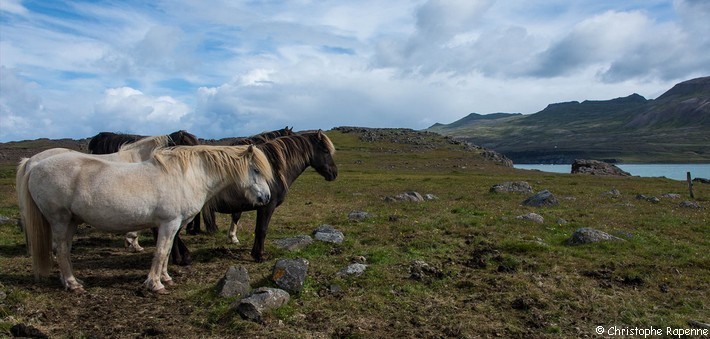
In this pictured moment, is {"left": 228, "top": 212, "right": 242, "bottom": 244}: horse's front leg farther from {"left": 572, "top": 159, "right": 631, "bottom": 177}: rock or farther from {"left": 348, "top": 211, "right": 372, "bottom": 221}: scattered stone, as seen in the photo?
{"left": 572, "top": 159, "right": 631, "bottom": 177}: rock

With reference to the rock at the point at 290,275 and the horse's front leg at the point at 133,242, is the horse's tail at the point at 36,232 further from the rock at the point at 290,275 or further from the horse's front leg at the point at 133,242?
the rock at the point at 290,275

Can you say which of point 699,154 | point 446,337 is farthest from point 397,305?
point 699,154

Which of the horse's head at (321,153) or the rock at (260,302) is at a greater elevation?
the horse's head at (321,153)

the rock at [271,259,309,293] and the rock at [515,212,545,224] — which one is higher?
the rock at [271,259,309,293]

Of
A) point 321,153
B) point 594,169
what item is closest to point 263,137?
point 321,153

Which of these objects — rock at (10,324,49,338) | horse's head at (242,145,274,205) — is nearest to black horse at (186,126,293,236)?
horse's head at (242,145,274,205)

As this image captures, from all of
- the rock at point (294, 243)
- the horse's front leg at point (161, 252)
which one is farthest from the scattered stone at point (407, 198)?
the horse's front leg at point (161, 252)

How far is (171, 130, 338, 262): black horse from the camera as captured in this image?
9797 millimetres

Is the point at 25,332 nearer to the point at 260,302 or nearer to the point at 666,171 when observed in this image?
the point at 260,302

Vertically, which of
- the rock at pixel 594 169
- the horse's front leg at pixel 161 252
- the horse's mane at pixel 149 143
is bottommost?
the rock at pixel 594 169

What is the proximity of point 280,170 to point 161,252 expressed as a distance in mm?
3403

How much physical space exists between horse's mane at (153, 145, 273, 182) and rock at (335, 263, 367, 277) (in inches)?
89.8

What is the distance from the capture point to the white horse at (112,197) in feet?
23.9

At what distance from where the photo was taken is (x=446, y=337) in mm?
6145
